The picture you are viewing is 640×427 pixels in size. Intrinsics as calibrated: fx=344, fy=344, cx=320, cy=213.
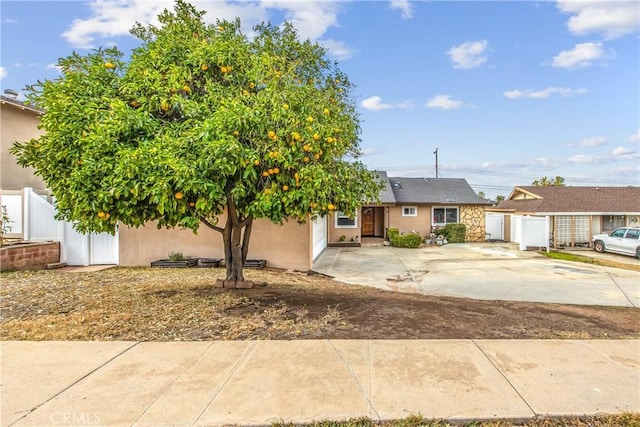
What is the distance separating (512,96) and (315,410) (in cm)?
1751

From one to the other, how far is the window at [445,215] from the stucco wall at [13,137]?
20029mm

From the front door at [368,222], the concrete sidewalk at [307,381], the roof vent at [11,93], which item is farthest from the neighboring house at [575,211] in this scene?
the roof vent at [11,93]

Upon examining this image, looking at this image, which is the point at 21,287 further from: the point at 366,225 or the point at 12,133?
the point at 366,225

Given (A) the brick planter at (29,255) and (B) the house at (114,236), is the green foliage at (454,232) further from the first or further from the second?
(A) the brick planter at (29,255)

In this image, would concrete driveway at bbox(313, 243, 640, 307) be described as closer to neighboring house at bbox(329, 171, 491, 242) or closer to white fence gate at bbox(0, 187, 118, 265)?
neighboring house at bbox(329, 171, 491, 242)

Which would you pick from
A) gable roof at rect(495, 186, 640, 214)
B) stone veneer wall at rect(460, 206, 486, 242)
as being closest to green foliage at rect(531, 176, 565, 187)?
gable roof at rect(495, 186, 640, 214)

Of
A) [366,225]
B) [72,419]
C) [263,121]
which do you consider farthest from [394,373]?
[366,225]

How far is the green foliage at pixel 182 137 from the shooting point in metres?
4.61

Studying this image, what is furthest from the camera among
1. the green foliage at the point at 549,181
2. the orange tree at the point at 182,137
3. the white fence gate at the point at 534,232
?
the green foliage at the point at 549,181

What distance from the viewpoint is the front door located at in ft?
74.6

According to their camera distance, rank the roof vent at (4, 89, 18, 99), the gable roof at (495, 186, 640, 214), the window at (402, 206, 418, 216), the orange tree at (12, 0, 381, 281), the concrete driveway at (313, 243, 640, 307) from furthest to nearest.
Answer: the window at (402, 206, 418, 216)
the gable roof at (495, 186, 640, 214)
the roof vent at (4, 89, 18, 99)
the concrete driveway at (313, 243, 640, 307)
the orange tree at (12, 0, 381, 281)

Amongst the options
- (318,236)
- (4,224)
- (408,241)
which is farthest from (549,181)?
(4,224)

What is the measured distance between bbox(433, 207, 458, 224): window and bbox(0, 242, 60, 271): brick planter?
19.0m

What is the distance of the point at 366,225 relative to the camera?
75.0 ft
